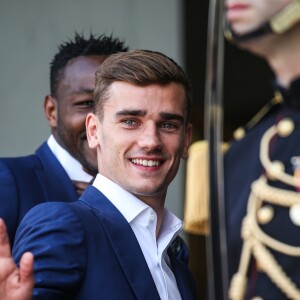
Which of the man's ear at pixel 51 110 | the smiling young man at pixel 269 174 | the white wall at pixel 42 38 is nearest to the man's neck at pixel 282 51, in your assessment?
the smiling young man at pixel 269 174

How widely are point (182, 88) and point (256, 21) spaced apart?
79 centimetres

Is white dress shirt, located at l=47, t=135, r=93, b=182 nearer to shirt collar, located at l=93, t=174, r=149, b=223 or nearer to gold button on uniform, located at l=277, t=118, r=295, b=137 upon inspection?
shirt collar, located at l=93, t=174, r=149, b=223

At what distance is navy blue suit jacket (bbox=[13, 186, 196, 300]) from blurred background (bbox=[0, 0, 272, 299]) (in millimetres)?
2857

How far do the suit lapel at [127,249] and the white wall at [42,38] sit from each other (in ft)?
9.62

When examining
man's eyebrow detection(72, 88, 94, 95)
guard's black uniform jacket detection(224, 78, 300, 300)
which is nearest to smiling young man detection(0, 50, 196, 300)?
guard's black uniform jacket detection(224, 78, 300, 300)

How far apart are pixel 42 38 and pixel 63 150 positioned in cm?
238

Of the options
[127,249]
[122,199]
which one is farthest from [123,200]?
[127,249]

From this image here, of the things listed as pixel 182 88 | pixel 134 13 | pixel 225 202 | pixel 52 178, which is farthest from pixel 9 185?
pixel 134 13

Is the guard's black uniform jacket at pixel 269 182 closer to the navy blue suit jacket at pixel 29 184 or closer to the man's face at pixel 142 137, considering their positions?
the man's face at pixel 142 137

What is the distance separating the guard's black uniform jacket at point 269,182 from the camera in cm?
160

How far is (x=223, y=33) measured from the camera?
5.34 feet

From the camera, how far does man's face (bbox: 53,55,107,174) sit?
2.99 meters

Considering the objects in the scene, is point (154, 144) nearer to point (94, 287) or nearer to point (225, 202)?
point (94, 287)

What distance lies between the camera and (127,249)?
2.14 meters
